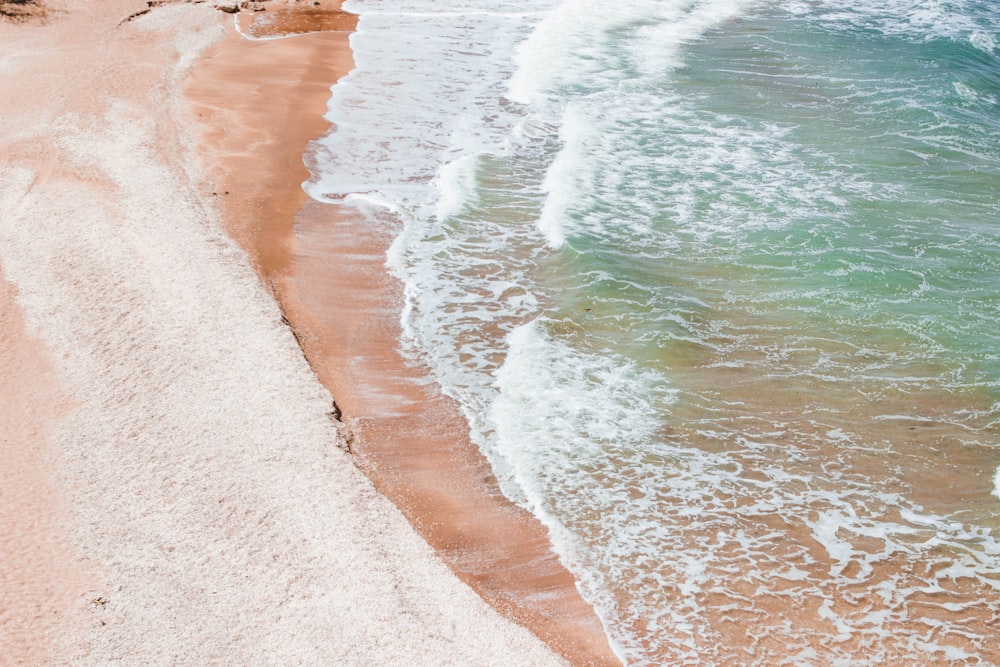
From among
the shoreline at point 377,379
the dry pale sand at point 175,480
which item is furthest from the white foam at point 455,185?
the dry pale sand at point 175,480

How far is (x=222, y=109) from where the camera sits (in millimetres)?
13648

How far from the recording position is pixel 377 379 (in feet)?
26.4

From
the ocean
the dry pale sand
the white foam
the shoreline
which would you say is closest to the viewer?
the dry pale sand

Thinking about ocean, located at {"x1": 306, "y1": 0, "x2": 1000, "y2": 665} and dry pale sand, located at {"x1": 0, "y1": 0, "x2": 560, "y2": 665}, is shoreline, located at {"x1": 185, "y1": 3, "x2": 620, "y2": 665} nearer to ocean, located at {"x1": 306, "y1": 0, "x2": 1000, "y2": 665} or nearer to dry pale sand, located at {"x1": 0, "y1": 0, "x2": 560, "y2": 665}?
ocean, located at {"x1": 306, "y1": 0, "x2": 1000, "y2": 665}

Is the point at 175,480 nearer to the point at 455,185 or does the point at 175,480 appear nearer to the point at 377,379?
the point at 377,379

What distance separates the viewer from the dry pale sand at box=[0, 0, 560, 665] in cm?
520

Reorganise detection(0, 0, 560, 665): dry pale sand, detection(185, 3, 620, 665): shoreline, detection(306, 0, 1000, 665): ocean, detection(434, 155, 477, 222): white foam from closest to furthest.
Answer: detection(0, 0, 560, 665): dry pale sand → detection(185, 3, 620, 665): shoreline → detection(306, 0, 1000, 665): ocean → detection(434, 155, 477, 222): white foam

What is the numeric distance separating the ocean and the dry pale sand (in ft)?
4.35

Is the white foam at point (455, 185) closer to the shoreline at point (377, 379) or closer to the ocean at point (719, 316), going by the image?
the ocean at point (719, 316)

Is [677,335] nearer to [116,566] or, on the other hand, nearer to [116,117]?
[116,566]

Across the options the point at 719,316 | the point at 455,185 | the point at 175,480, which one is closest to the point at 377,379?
the point at 175,480

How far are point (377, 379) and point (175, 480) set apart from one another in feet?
7.47

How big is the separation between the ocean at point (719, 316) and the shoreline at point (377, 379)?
219mm

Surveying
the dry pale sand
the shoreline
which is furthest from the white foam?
the dry pale sand
